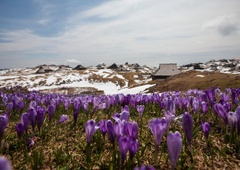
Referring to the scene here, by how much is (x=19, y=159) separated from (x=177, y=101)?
4035 mm

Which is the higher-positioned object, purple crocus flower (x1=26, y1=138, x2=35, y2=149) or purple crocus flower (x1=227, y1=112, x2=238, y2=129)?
purple crocus flower (x1=227, y1=112, x2=238, y2=129)

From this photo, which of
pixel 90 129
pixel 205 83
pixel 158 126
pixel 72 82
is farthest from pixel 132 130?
pixel 72 82

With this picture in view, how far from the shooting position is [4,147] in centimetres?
354

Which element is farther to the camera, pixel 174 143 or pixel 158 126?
pixel 158 126

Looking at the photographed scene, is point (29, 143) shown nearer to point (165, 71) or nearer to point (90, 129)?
point (90, 129)

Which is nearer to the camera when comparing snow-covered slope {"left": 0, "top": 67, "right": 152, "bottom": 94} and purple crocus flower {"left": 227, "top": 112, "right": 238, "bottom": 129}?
purple crocus flower {"left": 227, "top": 112, "right": 238, "bottom": 129}

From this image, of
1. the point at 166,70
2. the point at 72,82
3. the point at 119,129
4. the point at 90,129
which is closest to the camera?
the point at 119,129

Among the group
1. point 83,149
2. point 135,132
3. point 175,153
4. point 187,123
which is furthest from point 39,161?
point 187,123

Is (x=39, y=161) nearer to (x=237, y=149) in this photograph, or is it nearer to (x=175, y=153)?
(x=175, y=153)

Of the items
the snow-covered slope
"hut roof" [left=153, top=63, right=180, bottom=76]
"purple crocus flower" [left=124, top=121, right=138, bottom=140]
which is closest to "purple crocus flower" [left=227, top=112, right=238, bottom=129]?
"purple crocus flower" [left=124, top=121, right=138, bottom=140]

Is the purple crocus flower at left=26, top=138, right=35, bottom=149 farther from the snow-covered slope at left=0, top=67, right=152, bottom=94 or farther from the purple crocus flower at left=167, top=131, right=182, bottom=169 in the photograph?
the snow-covered slope at left=0, top=67, right=152, bottom=94

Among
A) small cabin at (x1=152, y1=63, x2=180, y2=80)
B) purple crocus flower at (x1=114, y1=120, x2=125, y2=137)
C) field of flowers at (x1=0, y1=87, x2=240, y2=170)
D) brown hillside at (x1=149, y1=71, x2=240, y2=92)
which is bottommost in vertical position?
small cabin at (x1=152, y1=63, x2=180, y2=80)

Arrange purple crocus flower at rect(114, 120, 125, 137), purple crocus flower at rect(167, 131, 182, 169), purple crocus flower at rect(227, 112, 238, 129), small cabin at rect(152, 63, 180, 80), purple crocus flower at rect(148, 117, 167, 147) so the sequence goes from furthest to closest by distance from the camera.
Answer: small cabin at rect(152, 63, 180, 80), purple crocus flower at rect(227, 112, 238, 129), purple crocus flower at rect(114, 120, 125, 137), purple crocus flower at rect(148, 117, 167, 147), purple crocus flower at rect(167, 131, 182, 169)

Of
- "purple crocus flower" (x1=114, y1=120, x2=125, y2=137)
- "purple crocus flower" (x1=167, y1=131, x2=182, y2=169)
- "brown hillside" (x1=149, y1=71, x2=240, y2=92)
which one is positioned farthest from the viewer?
"brown hillside" (x1=149, y1=71, x2=240, y2=92)
